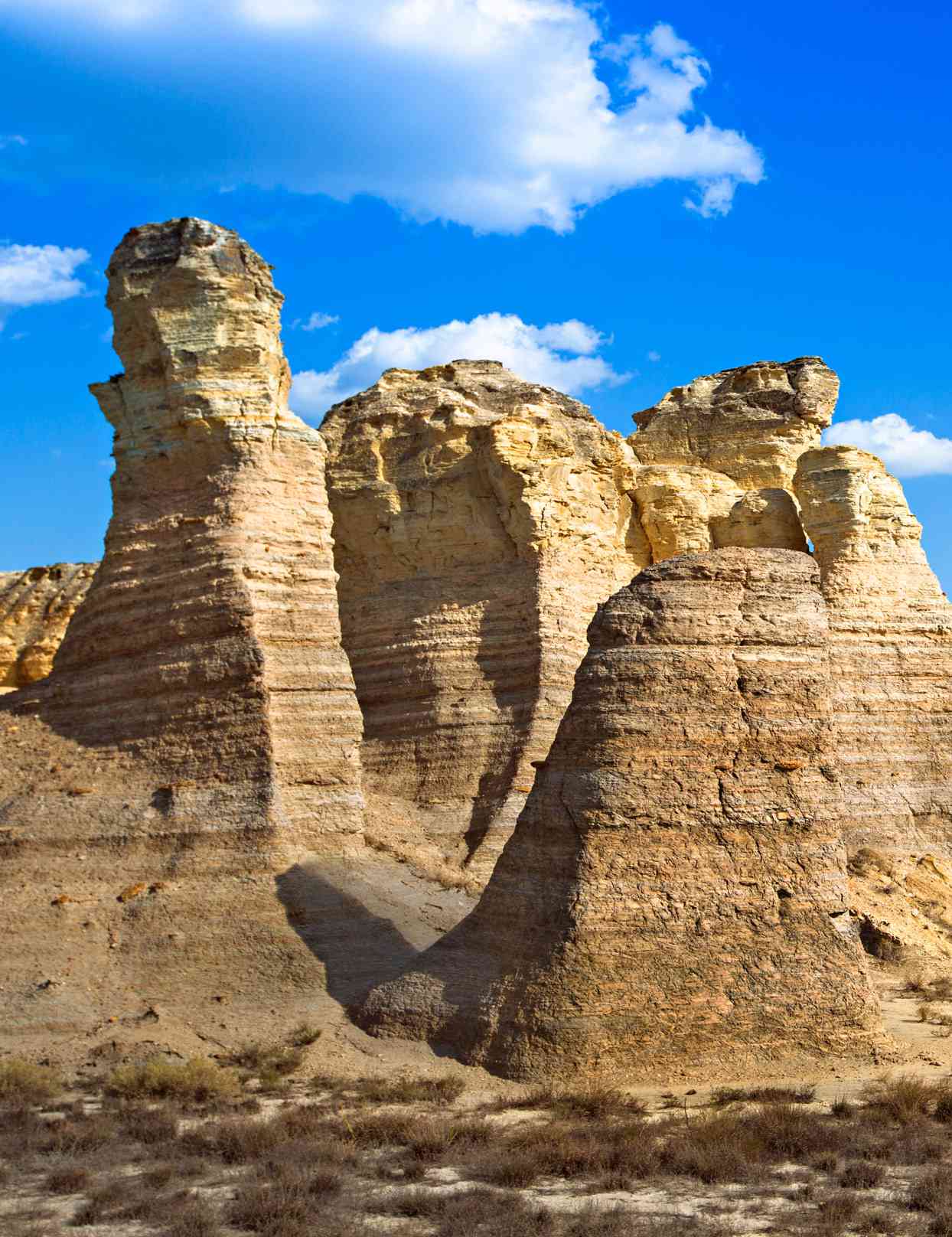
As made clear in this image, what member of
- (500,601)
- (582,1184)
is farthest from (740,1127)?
(500,601)

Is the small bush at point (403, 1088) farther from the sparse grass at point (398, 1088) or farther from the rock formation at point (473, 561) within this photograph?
the rock formation at point (473, 561)

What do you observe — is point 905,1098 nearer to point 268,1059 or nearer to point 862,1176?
point 862,1176

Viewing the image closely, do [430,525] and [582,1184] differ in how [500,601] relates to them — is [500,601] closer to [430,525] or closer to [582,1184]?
[430,525]

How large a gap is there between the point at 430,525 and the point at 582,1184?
17.3 m

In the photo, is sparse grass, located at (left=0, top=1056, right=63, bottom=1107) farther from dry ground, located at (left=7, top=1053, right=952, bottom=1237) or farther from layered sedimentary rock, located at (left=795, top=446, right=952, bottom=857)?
layered sedimentary rock, located at (left=795, top=446, right=952, bottom=857)

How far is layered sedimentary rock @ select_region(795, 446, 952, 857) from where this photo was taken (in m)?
26.9

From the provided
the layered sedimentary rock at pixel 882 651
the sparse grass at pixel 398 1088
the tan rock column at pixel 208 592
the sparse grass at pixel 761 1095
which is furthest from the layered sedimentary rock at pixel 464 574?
the sparse grass at pixel 761 1095

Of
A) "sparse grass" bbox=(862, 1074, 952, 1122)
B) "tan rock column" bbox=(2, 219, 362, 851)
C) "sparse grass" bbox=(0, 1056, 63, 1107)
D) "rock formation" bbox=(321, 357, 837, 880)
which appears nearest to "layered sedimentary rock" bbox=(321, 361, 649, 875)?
"rock formation" bbox=(321, 357, 837, 880)

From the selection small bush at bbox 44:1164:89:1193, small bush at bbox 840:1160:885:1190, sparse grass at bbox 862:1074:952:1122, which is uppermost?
sparse grass at bbox 862:1074:952:1122

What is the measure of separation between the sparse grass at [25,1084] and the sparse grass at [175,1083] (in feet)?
1.94

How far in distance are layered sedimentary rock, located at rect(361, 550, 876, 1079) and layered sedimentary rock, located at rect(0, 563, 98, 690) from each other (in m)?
16.8

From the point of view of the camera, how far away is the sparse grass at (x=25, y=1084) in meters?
13.9

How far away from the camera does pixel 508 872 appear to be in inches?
619

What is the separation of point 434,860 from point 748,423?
16102 mm
